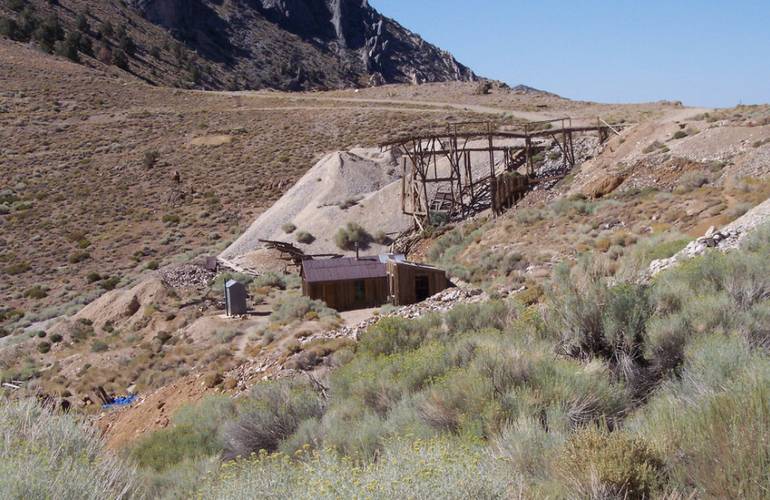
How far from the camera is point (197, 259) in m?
31.6

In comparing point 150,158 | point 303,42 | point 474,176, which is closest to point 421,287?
point 474,176

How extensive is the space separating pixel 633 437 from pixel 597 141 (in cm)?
3070

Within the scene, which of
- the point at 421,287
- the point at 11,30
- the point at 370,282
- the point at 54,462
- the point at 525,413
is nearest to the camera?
the point at 54,462

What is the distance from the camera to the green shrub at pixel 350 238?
1161 inches

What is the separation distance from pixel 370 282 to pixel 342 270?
108 cm

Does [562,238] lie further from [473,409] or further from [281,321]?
[473,409]

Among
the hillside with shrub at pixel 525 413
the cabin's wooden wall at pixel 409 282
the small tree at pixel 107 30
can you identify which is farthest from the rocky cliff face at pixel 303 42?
the hillside with shrub at pixel 525 413

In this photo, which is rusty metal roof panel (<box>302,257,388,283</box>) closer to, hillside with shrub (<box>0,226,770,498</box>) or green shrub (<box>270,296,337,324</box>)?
green shrub (<box>270,296,337,324</box>)

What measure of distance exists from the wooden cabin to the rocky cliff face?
72.1 meters

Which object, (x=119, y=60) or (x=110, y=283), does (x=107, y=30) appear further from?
(x=110, y=283)

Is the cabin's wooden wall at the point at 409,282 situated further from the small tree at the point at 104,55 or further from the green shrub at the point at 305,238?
the small tree at the point at 104,55

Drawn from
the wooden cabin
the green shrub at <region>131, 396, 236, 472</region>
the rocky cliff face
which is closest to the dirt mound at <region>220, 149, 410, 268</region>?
the wooden cabin

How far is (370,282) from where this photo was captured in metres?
21.8

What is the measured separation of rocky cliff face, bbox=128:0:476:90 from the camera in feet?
307
